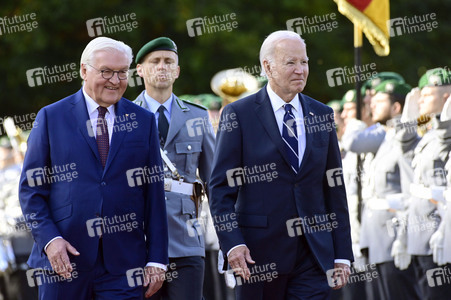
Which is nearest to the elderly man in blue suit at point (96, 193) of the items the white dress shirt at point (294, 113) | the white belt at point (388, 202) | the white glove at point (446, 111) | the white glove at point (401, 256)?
the white dress shirt at point (294, 113)

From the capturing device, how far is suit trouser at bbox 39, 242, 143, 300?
23.3 ft

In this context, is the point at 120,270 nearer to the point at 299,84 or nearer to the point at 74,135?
the point at 74,135

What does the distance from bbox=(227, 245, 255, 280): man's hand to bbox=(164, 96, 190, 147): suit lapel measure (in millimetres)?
1655

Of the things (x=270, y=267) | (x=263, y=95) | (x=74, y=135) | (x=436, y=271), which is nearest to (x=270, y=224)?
(x=270, y=267)

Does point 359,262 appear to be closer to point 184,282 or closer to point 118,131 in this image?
point 184,282

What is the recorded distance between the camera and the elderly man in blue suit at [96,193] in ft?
23.3

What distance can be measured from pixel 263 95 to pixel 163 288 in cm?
165

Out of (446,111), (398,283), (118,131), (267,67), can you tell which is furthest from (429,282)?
(118,131)

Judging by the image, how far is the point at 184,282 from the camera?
27.8ft

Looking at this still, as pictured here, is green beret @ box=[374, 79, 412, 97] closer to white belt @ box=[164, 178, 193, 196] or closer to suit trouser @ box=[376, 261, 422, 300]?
suit trouser @ box=[376, 261, 422, 300]

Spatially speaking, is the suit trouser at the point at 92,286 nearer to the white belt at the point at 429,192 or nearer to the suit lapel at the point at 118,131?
the suit lapel at the point at 118,131

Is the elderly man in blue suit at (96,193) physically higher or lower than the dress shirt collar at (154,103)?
lower

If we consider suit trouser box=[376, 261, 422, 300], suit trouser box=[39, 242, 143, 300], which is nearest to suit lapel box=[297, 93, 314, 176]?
suit trouser box=[39, 242, 143, 300]

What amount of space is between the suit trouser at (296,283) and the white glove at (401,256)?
414 centimetres
